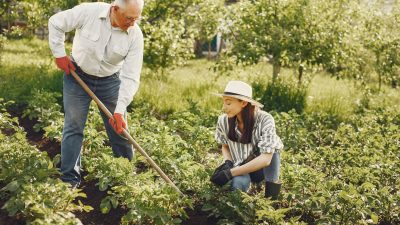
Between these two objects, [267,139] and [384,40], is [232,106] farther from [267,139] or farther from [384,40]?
[384,40]

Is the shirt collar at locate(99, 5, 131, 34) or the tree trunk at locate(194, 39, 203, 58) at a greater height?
the shirt collar at locate(99, 5, 131, 34)

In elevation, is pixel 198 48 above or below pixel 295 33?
below

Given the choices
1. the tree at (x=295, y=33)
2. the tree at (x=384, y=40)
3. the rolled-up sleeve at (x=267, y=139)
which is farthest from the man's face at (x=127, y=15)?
the tree at (x=384, y=40)

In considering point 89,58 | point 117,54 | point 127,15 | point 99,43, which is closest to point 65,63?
point 89,58

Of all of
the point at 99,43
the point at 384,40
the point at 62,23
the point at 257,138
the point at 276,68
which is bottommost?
the point at 276,68

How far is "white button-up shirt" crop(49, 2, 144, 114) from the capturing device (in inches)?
175

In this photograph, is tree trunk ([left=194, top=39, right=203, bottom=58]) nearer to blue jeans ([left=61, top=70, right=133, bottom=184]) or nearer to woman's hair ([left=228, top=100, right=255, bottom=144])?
blue jeans ([left=61, top=70, right=133, bottom=184])

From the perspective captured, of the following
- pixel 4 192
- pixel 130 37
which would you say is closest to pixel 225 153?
pixel 130 37

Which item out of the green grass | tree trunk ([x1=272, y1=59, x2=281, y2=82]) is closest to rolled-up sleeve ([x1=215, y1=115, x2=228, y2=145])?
the green grass

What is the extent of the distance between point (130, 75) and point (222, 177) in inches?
44.8

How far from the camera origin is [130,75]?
4.50 metres

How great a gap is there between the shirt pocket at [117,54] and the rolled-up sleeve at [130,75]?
0.15 ft

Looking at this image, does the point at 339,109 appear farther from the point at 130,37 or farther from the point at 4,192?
the point at 4,192

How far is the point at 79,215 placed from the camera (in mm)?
4285
